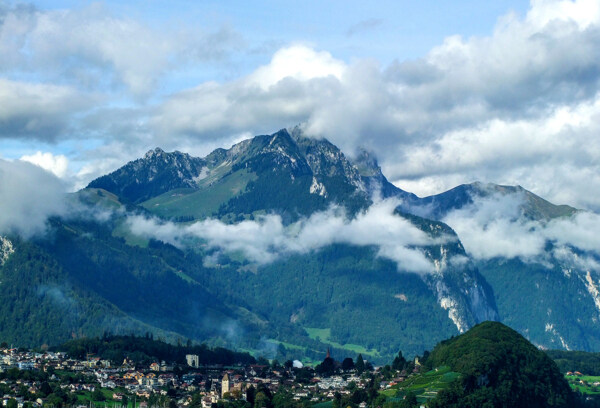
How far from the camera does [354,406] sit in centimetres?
19625

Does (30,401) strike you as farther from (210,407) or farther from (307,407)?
(307,407)

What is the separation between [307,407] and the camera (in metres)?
196

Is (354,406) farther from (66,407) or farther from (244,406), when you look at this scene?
(66,407)

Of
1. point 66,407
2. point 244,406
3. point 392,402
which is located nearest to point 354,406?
point 392,402

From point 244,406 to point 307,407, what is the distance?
38.9ft

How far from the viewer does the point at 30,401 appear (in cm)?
19075

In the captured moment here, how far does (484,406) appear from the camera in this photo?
198 meters

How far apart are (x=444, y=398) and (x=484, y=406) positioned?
33.7 ft

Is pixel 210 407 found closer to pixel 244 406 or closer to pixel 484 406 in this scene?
pixel 244 406

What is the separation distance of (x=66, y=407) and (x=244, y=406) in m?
32.1

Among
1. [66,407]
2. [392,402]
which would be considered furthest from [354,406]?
[66,407]

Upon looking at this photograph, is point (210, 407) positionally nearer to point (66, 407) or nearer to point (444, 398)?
point (66, 407)

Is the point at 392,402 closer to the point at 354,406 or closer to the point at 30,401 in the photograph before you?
the point at 354,406

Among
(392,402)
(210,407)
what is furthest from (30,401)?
(392,402)
